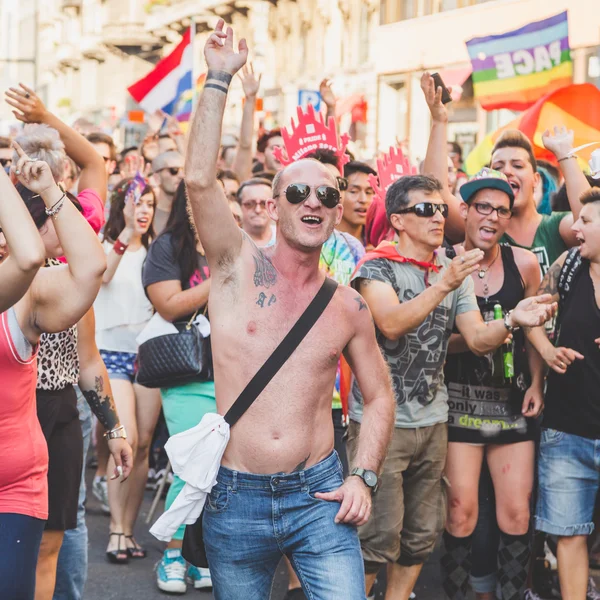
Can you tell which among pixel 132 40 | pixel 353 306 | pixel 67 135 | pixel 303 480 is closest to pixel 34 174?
pixel 353 306

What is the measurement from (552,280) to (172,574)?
258 centimetres

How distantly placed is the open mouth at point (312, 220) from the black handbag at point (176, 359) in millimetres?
2334

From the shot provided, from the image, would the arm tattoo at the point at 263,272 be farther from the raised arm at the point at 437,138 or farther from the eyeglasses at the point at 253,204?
the eyeglasses at the point at 253,204

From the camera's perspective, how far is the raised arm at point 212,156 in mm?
3852

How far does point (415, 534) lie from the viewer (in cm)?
565

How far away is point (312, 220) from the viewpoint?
13.3 ft

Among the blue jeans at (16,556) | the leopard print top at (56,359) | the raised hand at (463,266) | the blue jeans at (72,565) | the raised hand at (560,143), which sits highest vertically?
the raised hand at (560,143)

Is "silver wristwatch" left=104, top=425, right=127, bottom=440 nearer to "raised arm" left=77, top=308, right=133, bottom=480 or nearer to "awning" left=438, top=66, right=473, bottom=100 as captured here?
"raised arm" left=77, top=308, right=133, bottom=480

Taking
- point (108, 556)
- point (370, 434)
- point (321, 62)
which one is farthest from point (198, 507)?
point (321, 62)

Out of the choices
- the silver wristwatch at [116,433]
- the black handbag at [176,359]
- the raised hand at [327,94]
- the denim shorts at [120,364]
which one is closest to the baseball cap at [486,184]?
the black handbag at [176,359]

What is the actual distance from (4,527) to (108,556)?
332 centimetres

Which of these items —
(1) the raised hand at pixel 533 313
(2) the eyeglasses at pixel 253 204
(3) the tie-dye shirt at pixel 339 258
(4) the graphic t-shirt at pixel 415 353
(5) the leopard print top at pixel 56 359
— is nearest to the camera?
(5) the leopard print top at pixel 56 359

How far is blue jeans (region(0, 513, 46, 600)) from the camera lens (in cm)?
371

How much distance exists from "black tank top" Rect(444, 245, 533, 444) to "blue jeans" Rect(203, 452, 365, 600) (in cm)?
200
